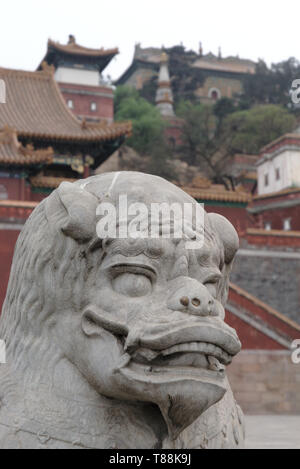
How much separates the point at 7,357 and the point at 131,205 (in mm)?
673

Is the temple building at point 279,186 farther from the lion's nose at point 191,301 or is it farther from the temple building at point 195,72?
the temple building at point 195,72

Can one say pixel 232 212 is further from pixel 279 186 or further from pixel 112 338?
pixel 112 338

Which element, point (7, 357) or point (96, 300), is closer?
point (96, 300)

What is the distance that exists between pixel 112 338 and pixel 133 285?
0.56 feet

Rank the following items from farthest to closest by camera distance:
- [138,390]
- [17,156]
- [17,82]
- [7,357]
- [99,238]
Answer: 1. [17,82]
2. [17,156]
3. [7,357]
4. [99,238]
5. [138,390]

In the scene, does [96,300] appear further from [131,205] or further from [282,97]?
[282,97]

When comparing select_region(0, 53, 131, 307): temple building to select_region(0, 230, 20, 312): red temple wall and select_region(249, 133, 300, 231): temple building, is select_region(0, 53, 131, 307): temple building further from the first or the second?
select_region(249, 133, 300, 231): temple building

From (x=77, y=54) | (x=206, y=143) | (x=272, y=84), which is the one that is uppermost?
(x=272, y=84)

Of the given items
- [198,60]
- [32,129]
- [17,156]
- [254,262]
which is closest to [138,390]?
[17,156]

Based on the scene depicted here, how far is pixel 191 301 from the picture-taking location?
1730 millimetres

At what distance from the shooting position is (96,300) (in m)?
1.82

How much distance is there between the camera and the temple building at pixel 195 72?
1727 inches

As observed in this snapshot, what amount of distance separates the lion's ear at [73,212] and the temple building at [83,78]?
92.4ft

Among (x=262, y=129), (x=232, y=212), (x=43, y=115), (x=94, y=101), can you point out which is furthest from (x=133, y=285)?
(x=262, y=129)
